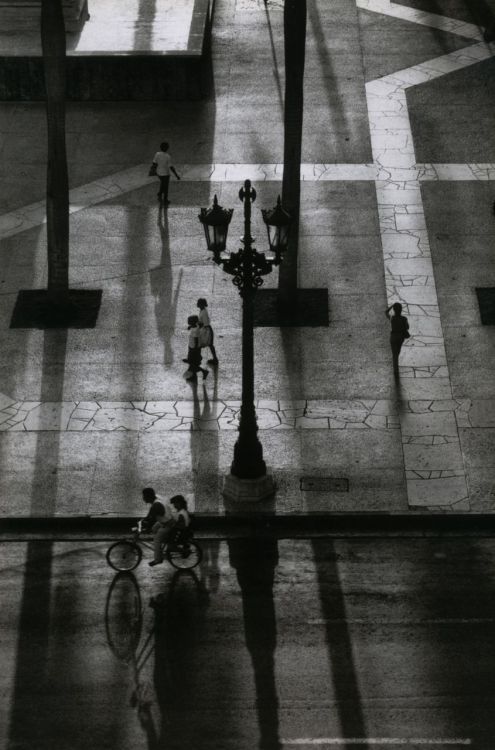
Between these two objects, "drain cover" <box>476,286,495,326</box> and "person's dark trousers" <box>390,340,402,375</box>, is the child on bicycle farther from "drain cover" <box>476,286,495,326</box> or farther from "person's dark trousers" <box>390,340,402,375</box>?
"drain cover" <box>476,286,495,326</box>

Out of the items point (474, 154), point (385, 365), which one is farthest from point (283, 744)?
point (474, 154)

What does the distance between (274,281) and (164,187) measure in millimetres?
3976

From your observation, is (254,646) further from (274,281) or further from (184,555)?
(274,281)

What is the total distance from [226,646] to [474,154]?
17104 millimetres

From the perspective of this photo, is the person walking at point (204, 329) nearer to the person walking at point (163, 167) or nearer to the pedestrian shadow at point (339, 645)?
the pedestrian shadow at point (339, 645)

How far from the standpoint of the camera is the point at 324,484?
2098 cm

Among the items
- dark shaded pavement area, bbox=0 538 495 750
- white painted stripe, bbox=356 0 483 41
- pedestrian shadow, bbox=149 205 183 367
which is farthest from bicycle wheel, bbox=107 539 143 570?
white painted stripe, bbox=356 0 483 41

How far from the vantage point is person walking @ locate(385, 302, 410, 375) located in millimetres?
23312

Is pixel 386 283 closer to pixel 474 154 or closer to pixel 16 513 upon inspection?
pixel 474 154

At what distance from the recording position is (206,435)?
22.2 metres

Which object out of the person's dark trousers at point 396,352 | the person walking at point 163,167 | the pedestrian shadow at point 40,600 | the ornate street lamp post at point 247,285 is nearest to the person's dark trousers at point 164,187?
the person walking at point 163,167

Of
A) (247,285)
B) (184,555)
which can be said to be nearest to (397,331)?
(247,285)

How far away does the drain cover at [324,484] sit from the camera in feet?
68.5

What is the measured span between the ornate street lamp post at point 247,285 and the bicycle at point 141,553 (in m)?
1.65
